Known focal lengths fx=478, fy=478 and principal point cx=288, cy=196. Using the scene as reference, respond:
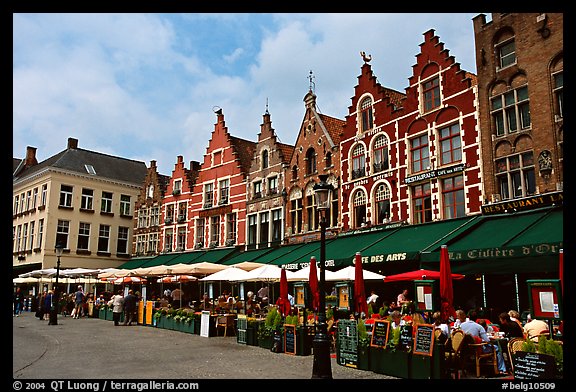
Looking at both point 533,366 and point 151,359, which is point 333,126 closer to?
point 151,359

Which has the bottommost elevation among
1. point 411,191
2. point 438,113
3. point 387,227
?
point 387,227

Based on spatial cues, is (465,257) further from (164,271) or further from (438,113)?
(164,271)

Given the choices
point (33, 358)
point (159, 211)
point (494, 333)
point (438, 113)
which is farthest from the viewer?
point (159, 211)

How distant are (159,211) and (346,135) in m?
22.0

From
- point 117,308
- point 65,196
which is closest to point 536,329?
point 117,308

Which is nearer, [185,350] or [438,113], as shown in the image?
[185,350]

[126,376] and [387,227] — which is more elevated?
[387,227]

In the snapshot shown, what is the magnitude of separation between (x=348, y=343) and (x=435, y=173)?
1110 cm

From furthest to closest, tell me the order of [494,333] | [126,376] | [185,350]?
[185,350] < [494,333] < [126,376]

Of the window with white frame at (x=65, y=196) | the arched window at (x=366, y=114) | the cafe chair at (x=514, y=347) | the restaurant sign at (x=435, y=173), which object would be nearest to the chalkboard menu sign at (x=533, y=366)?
the cafe chair at (x=514, y=347)

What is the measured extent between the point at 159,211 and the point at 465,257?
101 feet

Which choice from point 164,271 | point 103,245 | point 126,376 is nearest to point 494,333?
point 126,376

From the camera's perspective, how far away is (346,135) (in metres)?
25.6
